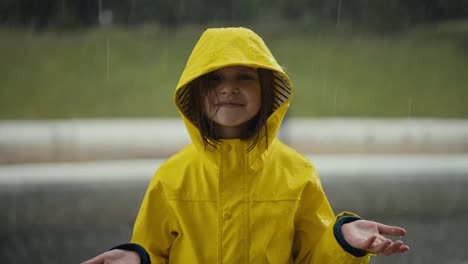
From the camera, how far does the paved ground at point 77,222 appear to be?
212cm

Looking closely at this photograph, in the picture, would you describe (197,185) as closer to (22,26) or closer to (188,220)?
(188,220)

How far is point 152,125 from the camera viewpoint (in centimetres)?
271

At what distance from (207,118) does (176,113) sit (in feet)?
16.5

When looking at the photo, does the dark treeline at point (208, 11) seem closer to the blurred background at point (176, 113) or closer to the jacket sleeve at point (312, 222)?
the blurred background at point (176, 113)

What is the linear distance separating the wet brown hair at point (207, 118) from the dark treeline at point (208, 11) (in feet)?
18.1

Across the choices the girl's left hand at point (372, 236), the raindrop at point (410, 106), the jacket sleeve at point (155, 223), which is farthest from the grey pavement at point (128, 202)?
the raindrop at point (410, 106)

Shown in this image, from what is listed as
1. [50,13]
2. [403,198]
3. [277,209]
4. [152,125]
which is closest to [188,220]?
[277,209]

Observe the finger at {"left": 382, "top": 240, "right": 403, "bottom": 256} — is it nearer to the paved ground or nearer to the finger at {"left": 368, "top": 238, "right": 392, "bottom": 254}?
the finger at {"left": 368, "top": 238, "right": 392, "bottom": 254}

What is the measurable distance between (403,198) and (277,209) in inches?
51.7

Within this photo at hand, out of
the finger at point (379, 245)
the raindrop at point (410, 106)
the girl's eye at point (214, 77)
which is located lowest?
the raindrop at point (410, 106)

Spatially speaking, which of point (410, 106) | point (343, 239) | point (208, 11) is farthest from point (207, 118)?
point (208, 11)

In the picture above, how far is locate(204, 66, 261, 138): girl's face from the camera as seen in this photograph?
3.67 ft

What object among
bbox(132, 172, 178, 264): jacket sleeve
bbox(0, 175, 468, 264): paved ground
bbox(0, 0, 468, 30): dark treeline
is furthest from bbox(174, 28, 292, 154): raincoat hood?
bbox(0, 0, 468, 30): dark treeline

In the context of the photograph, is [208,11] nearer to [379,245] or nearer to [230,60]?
[230,60]
